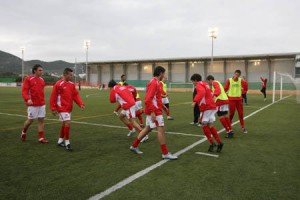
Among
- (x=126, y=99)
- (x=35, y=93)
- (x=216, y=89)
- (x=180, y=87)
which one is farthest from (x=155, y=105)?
(x=180, y=87)

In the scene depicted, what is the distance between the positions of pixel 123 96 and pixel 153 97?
1863 mm

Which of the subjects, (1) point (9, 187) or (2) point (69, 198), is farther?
(1) point (9, 187)

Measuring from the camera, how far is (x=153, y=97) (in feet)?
18.5

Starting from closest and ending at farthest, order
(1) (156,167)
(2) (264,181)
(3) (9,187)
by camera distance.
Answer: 1. (3) (9,187)
2. (2) (264,181)
3. (1) (156,167)

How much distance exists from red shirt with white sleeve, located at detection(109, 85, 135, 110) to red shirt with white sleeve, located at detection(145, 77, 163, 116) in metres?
1.65

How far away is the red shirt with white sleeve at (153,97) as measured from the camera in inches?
218

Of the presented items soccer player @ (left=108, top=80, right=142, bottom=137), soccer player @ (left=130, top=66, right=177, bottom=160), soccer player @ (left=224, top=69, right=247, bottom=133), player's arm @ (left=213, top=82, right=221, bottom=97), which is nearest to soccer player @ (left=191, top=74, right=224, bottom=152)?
player's arm @ (left=213, top=82, right=221, bottom=97)

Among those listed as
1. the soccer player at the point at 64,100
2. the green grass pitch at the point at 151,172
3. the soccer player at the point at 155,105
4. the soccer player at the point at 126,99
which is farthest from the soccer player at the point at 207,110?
the soccer player at the point at 64,100

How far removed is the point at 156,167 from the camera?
520 centimetres

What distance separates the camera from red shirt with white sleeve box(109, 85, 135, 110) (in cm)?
729

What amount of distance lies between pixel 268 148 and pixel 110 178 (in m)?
4.35

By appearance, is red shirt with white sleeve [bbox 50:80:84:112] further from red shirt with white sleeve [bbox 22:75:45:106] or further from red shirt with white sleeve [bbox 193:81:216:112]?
red shirt with white sleeve [bbox 193:81:216:112]

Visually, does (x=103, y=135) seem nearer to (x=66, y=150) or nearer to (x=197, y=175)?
(x=66, y=150)

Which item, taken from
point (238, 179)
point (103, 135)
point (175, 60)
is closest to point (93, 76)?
point (175, 60)
